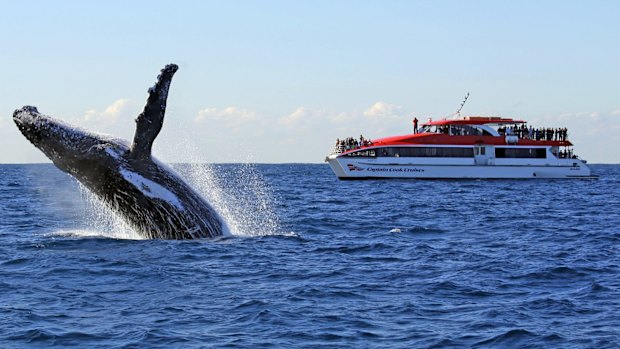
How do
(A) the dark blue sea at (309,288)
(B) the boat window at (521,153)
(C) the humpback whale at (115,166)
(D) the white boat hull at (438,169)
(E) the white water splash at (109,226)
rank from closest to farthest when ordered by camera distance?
(A) the dark blue sea at (309,288) < (C) the humpback whale at (115,166) < (E) the white water splash at (109,226) < (D) the white boat hull at (438,169) < (B) the boat window at (521,153)

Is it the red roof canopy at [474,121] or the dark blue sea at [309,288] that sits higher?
the red roof canopy at [474,121]

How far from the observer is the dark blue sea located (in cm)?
931

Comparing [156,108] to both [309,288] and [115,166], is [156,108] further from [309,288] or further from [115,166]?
[309,288]

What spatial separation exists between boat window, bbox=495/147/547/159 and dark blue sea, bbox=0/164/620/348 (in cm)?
3798

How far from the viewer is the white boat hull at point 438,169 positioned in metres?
56.6

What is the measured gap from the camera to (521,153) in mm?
58719

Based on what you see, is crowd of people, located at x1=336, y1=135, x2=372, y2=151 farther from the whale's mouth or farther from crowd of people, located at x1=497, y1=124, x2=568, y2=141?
the whale's mouth

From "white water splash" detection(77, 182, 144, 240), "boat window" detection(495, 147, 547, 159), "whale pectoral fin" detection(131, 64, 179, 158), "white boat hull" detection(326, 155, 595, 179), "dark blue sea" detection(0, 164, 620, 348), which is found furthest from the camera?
"boat window" detection(495, 147, 547, 159)

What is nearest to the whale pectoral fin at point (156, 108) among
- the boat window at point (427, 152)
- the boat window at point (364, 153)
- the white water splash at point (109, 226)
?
the white water splash at point (109, 226)

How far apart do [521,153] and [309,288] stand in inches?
1938

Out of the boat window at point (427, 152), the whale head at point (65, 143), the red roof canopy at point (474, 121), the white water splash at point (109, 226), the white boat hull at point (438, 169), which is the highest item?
the red roof canopy at point (474, 121)

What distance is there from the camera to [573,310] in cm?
1075

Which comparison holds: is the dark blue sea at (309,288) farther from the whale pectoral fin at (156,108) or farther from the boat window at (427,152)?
the boat window at (427,152)

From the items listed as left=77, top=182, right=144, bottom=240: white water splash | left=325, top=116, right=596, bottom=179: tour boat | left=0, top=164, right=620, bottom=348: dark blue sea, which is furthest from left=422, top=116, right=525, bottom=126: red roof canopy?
left=77, top=182, right=144, bottom=240: white water splash
